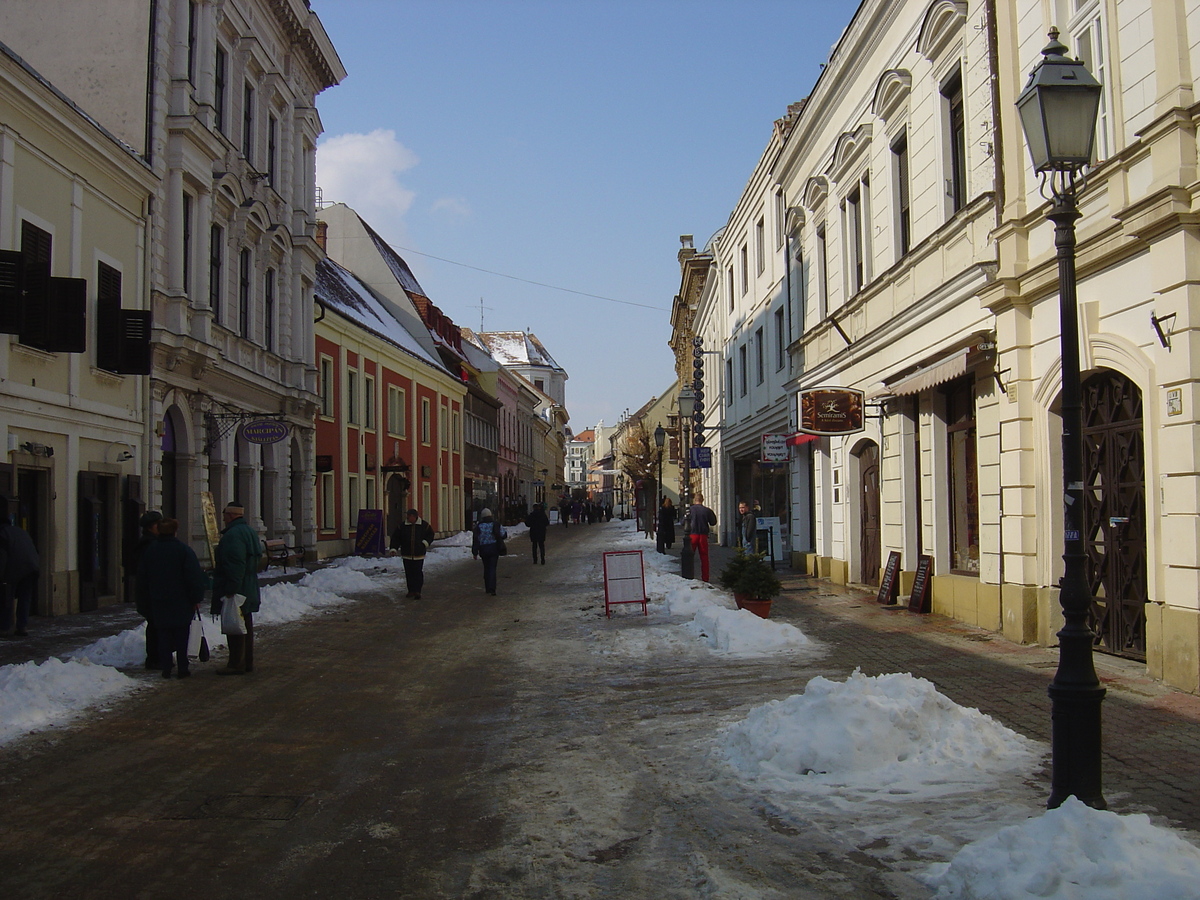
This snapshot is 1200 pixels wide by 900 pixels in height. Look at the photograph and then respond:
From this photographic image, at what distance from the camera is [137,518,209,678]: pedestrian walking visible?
396 inches

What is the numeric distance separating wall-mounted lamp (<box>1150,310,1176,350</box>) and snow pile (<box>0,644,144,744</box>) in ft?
30.6

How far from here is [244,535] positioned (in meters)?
10.7

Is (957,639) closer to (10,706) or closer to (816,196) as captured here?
(10,706)

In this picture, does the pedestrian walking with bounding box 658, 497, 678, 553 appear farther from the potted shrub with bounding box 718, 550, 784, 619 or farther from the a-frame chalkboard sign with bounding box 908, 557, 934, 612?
the potted shrub with bounding box 718, 550, 784, 619

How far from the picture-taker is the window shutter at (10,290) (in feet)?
44.3

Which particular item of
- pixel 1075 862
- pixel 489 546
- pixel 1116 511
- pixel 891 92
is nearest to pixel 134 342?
pixel 489 546

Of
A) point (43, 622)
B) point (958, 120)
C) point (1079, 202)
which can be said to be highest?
point (958, 120)

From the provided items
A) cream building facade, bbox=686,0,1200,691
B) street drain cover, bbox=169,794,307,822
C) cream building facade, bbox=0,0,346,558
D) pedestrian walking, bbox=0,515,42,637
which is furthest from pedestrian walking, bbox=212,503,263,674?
cream building facade, bbox=0,0,346,558

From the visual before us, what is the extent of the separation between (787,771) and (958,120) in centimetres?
1064

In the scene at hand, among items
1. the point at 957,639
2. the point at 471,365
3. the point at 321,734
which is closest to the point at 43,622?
the point at 321,734

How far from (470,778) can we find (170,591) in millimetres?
4928

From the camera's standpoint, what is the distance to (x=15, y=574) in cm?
1307

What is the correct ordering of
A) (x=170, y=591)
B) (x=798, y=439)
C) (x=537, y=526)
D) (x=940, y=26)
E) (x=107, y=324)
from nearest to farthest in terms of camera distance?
(x=170, y=591), (x=940, y=26), (x=107, y=324), (x=798, y=439), (x=537, y=526)

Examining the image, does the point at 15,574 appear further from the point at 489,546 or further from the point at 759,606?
the point at 759,606
